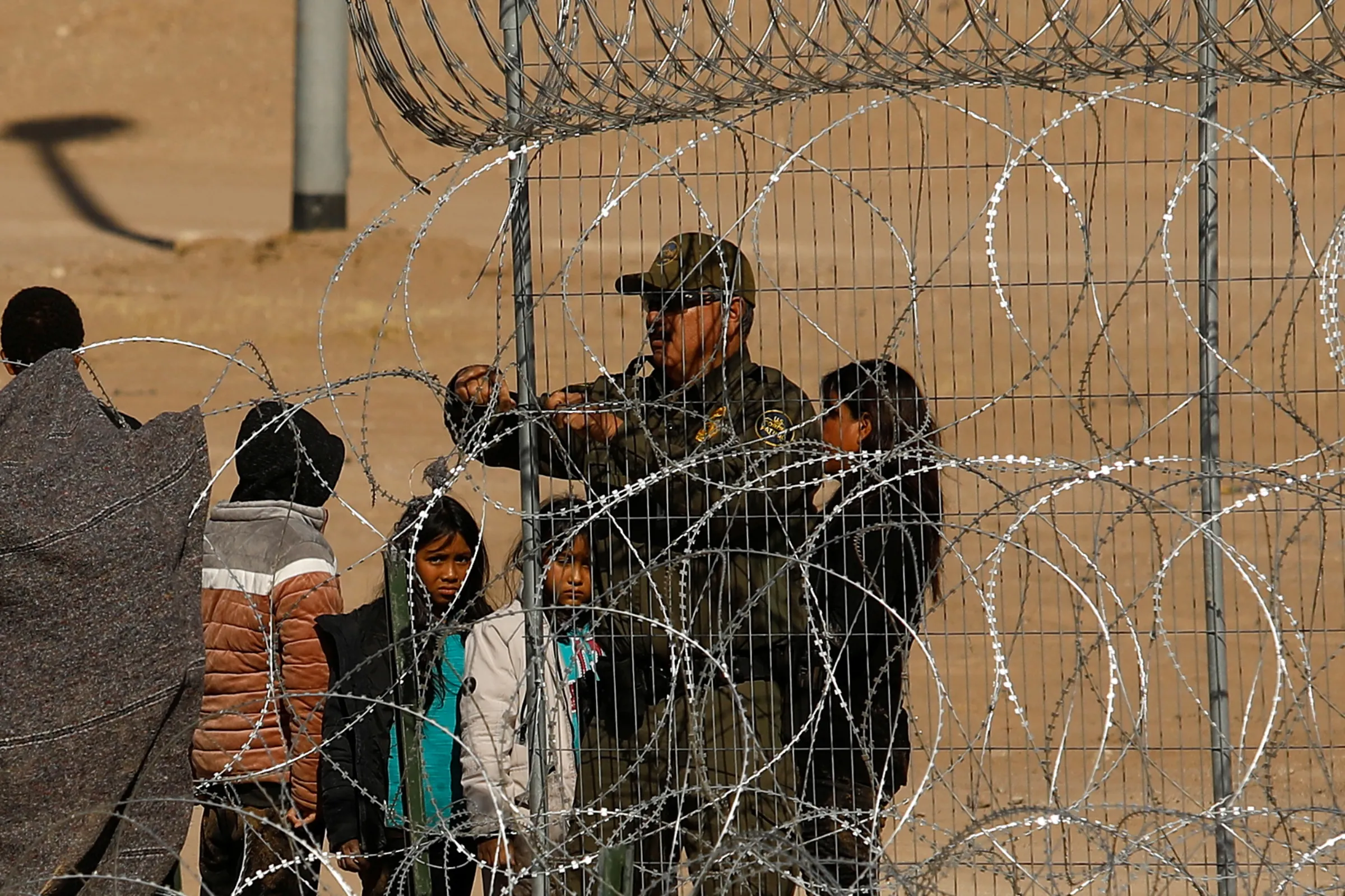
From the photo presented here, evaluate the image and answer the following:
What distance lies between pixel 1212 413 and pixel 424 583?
1.90 m

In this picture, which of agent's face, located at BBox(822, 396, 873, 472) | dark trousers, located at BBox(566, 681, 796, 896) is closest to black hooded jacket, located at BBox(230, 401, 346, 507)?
dark trousers, located at BBox(566, 681, 796, 896)

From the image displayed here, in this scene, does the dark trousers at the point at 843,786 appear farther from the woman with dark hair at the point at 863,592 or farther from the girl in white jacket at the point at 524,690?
the girl in white jacket at the point at 524,690

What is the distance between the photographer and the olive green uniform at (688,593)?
4273mm

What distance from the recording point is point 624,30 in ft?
13.6

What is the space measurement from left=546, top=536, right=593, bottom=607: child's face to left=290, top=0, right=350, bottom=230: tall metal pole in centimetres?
1772

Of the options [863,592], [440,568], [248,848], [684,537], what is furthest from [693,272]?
[248,848]

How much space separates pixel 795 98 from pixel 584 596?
4.22 ft

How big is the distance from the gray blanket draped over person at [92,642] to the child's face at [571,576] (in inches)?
37.0

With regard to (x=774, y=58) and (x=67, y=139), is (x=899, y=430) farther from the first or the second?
(x=67, y=139)

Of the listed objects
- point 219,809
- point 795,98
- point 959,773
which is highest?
point 795,98

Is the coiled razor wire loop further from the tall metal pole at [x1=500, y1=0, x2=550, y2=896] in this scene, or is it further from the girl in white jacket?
the girl in white jacket

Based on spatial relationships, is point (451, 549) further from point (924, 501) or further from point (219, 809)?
point (924, 501)

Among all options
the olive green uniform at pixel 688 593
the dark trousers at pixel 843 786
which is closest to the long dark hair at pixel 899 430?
the olive green uniform at pixel 688 593

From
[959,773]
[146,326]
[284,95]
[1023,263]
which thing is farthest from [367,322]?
[284,95]
